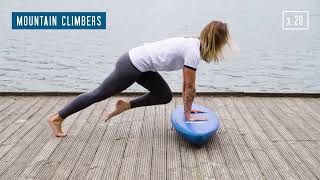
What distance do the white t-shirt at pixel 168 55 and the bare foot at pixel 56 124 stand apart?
0.86 meters

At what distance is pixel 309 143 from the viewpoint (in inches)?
148

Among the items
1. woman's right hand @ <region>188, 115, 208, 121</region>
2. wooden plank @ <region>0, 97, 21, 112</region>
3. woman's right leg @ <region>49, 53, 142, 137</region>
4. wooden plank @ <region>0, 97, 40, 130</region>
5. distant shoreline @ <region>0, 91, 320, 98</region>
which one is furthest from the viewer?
distant shoreline @ <region>0, 91, 320, 98</region>

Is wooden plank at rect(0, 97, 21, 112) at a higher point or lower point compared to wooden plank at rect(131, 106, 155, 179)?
higher

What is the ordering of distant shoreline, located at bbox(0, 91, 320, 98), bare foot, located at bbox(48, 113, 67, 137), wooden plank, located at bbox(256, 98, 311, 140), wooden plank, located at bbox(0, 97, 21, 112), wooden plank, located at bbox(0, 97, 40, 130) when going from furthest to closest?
distant shoreline, located at bbox(0, 91, 320, 98)
wooden plank, located at bbox(0, 97, 21, 112)
wooden plank, located at bbox(0, 97, 40, 130)
wooden plank, located at bbox(256, 98, 311, 140)
bare foot, located at bbox(48, 113, 67, 137)

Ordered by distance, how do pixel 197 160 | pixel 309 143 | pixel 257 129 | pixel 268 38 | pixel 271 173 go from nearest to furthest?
pixel 271 173 → pixel 197 160 → pixel 309 143 → pixel 257 129 → pixel 268 38

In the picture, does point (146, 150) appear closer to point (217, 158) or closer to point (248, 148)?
point (217, 158)

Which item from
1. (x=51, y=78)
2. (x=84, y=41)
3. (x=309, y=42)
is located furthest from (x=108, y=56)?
(x=309, y=42)

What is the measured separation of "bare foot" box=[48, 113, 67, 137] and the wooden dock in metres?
0.06

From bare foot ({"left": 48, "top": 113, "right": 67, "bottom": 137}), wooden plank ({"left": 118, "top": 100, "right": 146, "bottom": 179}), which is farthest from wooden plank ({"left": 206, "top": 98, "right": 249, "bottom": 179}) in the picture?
bare foot ({"left": 48, "top": 113, "right": 67, "bottom": 137})

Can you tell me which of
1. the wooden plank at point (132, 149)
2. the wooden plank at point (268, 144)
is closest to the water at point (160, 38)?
the wooden plank at point (268, 144)

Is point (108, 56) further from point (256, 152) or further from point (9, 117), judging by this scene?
point (256, 152)

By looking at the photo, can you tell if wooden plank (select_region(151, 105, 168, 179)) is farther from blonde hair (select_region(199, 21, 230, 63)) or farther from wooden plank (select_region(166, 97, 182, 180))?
blonde hair (select_region(199, 21, 230, 63))

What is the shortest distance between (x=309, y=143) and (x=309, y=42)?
2.10 meters

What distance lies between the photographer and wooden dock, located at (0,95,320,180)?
10.2 ft
